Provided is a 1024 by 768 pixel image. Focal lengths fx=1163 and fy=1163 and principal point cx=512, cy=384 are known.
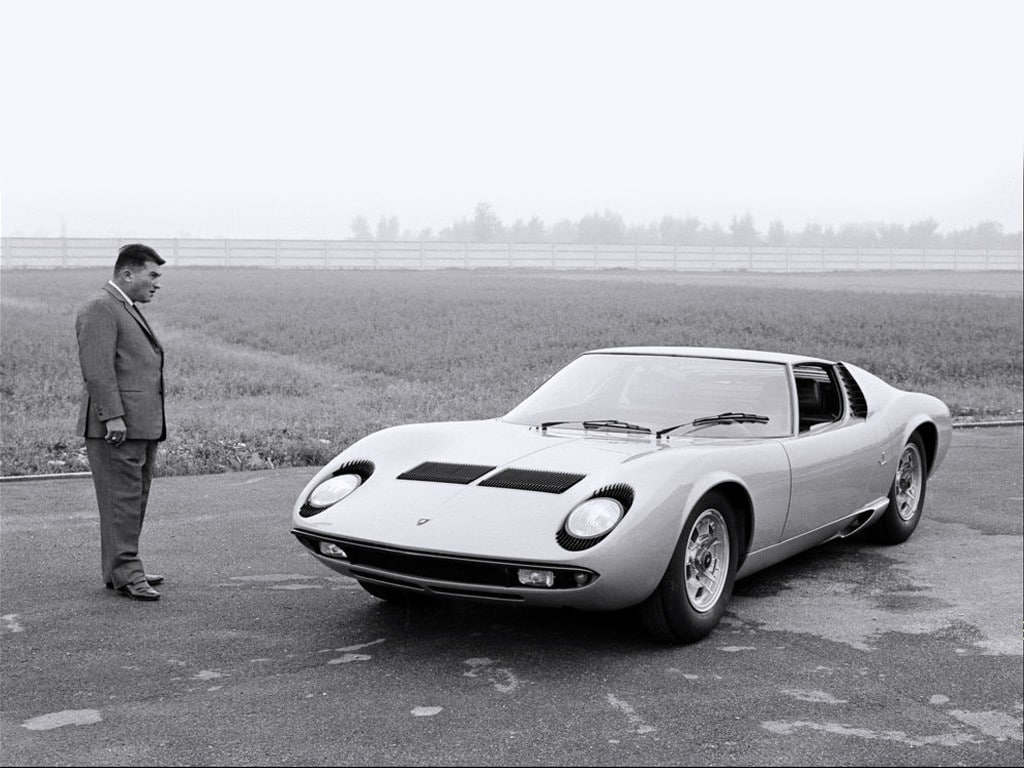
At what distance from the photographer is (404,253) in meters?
52.6

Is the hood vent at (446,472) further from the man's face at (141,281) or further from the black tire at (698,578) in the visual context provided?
the man's face at (141,281)

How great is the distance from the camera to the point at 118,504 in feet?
17.7

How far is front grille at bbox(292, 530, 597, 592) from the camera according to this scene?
14.0ft

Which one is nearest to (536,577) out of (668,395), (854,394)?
(668,395)

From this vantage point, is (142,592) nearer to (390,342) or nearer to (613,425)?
(613,425)

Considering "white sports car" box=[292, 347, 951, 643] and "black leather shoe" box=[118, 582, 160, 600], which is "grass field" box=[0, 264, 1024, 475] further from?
"white sports car" box=[292, 347, 951, 643]

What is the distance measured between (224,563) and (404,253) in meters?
47.1

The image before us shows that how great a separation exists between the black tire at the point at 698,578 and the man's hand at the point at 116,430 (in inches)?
98.0

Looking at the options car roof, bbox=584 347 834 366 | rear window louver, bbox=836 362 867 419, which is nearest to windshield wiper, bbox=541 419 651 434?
car roof, bbox=584 347 834 366

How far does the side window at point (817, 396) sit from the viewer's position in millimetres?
6039

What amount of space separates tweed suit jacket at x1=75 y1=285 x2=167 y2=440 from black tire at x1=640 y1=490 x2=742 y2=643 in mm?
2447

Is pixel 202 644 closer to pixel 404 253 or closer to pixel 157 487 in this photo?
pixel 157 487

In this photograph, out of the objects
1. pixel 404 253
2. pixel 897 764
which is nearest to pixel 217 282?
pixel 404 253

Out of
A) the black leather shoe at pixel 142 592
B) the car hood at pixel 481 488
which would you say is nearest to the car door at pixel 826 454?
the car hood at pixel 481 488
